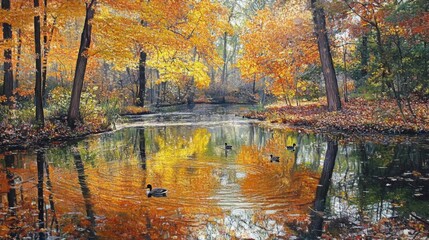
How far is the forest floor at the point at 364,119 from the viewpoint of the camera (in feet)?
49.2

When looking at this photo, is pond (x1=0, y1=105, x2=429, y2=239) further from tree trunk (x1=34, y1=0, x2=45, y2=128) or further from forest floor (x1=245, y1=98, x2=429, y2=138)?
tree trunk (x1=34, y1=0, x2=45, y2=128)

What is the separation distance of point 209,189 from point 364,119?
10.8 metres

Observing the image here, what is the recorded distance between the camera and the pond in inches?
232

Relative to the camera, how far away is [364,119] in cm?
1655

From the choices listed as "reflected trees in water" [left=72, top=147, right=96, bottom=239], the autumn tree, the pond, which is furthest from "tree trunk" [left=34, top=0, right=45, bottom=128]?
the autumn tree

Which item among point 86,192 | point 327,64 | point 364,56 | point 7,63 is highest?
point 364,56

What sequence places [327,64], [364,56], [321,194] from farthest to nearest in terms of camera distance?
1. [364,56]
2. [327,64]
3. [321,194]

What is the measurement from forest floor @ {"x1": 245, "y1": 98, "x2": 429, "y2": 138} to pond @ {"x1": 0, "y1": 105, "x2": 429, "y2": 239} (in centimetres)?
163

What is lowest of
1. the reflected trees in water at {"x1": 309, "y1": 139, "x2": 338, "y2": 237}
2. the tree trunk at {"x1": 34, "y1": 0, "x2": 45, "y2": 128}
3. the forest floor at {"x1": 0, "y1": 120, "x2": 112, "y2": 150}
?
the reflected trees in water at {"x1": 309, "y1": 139, "x2": 338, "y2": 237}

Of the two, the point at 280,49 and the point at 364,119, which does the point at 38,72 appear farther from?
the point at 280,49

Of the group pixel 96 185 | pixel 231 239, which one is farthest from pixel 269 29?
pixel 231 239

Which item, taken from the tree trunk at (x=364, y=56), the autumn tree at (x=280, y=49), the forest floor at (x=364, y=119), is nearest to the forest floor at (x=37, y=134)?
the forest floor at (x=364, y=119)

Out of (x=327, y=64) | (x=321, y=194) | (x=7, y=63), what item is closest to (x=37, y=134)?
(x=7, y=63)

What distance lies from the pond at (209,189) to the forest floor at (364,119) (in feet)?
5.35
